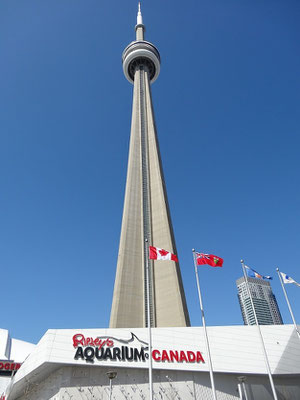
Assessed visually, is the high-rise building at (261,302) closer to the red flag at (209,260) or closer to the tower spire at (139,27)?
the tower spire at (139,27)

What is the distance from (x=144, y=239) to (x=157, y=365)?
22.1 meters

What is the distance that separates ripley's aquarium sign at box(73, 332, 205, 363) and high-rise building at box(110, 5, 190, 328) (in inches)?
347

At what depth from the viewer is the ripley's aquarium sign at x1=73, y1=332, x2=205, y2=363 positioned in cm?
2480

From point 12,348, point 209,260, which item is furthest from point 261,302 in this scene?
point 209,260

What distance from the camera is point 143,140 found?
5759 centimetres

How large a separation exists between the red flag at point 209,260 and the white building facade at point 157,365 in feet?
33.8

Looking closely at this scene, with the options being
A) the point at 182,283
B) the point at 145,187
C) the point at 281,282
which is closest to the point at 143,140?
the point at 145,187

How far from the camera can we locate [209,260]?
20469mm

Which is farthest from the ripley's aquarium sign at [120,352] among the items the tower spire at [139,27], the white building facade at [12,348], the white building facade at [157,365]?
the tower spire at [139,27]

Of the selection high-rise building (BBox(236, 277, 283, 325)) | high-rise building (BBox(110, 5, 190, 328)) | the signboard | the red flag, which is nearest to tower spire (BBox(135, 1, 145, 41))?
high-rise building (BBox(110, 5, 190, 328))

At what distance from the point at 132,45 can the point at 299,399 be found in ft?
249

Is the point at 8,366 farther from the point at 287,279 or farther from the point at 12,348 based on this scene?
the point at 287,279

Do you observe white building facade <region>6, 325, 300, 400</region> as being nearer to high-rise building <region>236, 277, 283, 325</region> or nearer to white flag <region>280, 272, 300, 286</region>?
white flag <region>280, 272, 300, 286</region>

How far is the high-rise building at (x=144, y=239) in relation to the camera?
126 ft
